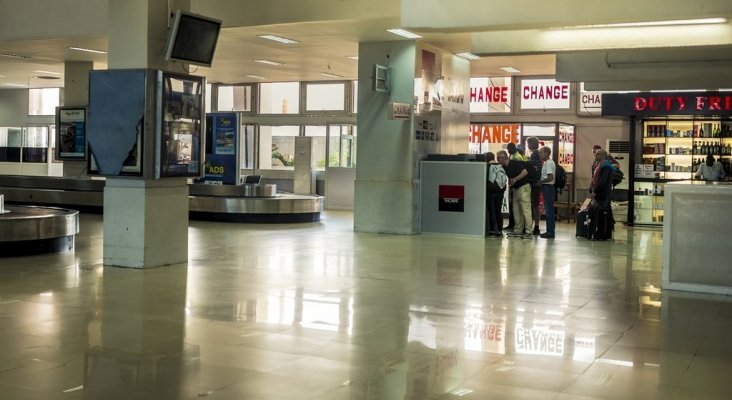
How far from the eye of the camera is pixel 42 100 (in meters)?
31.7

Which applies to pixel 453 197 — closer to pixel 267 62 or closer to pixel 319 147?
pixel 267 62

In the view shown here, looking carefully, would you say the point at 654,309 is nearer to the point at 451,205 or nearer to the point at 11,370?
the point at 11,370

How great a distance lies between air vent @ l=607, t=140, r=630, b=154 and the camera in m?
21.5

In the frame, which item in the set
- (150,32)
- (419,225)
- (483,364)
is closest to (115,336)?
(483,364)

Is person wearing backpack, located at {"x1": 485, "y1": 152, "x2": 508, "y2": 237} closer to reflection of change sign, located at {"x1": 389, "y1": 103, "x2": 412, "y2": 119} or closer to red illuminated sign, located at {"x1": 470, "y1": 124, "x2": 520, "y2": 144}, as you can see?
reflection of change sign, located at {"x1": 389, "y1": 103, "x2": 412, "y2": 119}

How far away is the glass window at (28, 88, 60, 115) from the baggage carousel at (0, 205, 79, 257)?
20176mm

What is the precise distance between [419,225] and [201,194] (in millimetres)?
5980

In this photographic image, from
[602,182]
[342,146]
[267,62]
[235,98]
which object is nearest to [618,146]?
[602,182]

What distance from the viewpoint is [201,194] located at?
20094 mm

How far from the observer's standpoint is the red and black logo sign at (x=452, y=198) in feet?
55.1

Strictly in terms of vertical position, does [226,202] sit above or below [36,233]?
above

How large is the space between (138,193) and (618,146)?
1450 cm

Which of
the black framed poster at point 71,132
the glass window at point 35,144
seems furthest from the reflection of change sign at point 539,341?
the glass window at point 35,144

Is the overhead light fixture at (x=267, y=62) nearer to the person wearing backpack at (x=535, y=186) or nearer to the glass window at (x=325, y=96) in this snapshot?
the glass window at (x=325, y=96)
